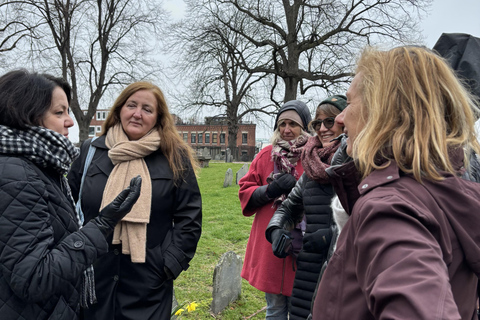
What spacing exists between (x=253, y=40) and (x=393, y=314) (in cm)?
1639

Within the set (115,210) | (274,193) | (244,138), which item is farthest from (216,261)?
(244,138)

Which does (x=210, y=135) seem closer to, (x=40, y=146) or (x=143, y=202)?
(x=143, y=202)

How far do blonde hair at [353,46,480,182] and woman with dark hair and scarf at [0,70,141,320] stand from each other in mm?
1401

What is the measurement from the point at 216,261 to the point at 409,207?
526cm

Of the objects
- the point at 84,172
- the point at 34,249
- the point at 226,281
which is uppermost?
the point at 84,172

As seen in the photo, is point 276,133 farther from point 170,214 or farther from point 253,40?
point 253,40

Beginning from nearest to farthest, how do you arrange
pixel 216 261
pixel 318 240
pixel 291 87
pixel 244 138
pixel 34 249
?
pixel 34 249, pixel 318 240, pixel 216 261, pixel 291 87, pixel 244 138

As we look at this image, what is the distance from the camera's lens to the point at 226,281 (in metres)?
4.18

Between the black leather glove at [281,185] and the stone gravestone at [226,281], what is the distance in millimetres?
1609

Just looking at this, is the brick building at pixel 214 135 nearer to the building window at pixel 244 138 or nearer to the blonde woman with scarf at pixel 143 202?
the building window at pixel 244 138

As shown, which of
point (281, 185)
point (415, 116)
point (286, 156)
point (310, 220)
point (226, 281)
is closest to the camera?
point (415, 116)

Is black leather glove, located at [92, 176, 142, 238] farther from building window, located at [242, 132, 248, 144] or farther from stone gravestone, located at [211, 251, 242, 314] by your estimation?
building window, located at [242, 132, 248, 144]

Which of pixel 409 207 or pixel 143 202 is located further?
pixel 143 202

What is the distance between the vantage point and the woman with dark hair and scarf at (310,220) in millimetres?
2156
